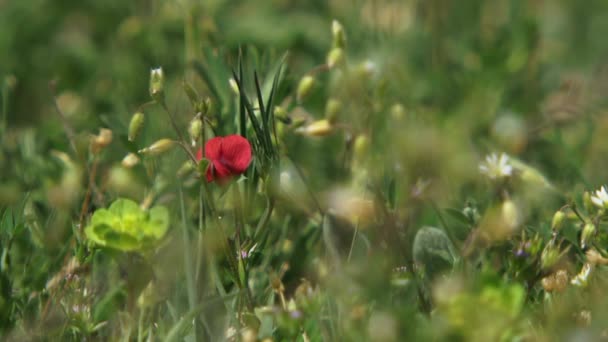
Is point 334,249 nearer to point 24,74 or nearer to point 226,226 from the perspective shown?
point 226,226

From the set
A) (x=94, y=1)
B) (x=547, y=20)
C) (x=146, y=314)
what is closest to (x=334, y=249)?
(x=146, y=314)

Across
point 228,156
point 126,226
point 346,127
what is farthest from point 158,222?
point 346,127

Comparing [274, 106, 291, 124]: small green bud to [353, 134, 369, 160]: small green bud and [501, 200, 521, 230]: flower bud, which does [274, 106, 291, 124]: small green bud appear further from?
[501, 200, 521, 230]: flower bud

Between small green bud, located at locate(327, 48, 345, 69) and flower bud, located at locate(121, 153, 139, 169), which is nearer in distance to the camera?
flower bud, located at locate(121, 153, 139, 169)

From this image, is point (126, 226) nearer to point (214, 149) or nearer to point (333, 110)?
point (214, 149)

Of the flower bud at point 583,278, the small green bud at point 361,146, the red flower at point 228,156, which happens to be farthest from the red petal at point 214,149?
the flower bud at point 583,278

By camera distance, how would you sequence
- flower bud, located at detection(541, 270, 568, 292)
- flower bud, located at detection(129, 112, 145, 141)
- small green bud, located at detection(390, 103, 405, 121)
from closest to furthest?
1. flower bud, located at detection(541, 270, 568, 292)
2. flower bud, located at detection(129, 112, 145, 141)
3. small green bud, located at detection(390, 103, 405, 121)

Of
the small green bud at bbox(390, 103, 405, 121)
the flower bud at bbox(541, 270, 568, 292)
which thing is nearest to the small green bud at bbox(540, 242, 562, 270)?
the flower bud at bbox(541, 270, 568, 292)
